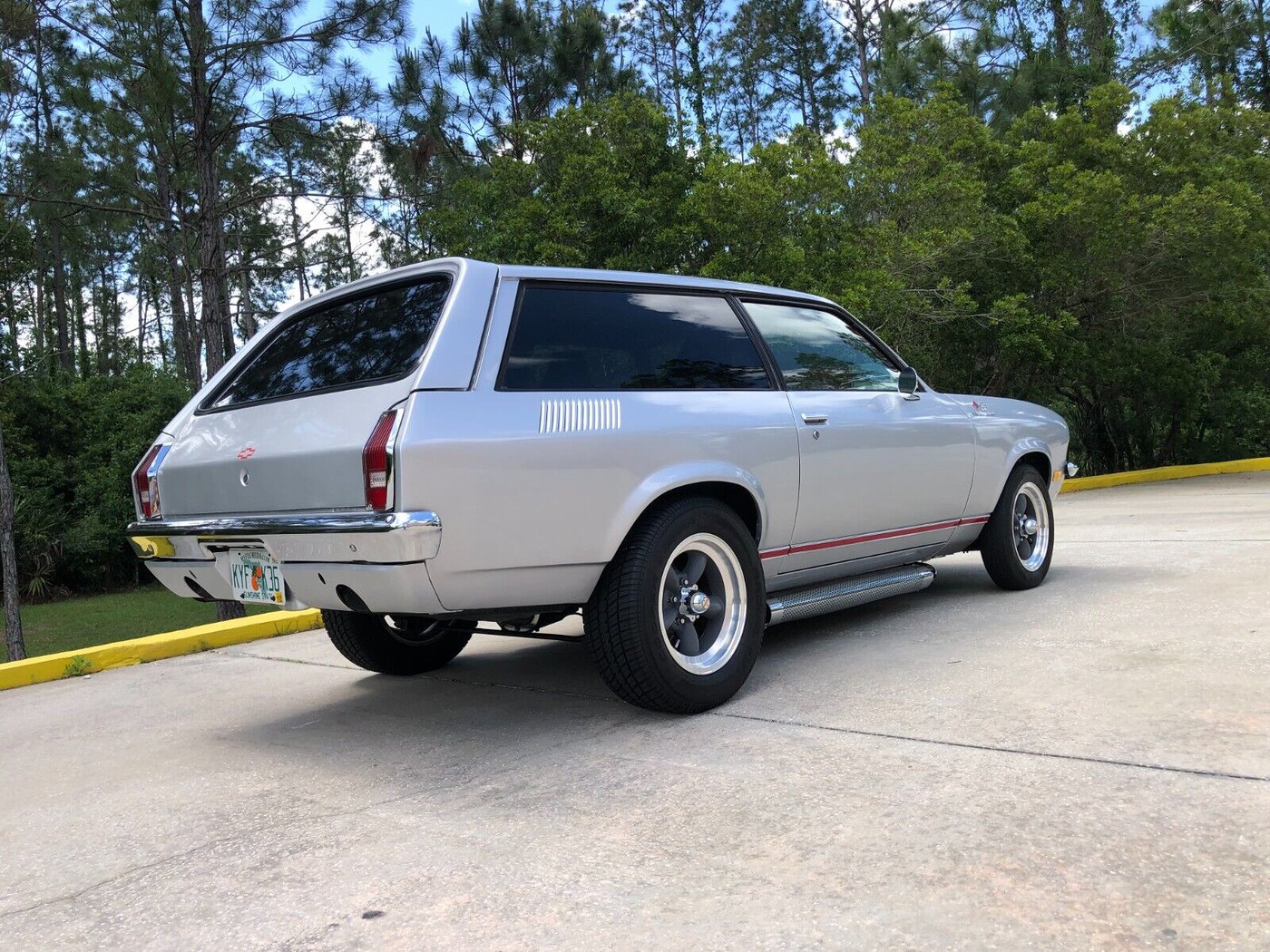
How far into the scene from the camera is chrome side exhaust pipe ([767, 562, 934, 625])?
→ 14.5 feet

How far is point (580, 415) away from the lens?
12.2 ft

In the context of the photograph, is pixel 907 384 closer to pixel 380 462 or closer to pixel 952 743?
pixel 952 743

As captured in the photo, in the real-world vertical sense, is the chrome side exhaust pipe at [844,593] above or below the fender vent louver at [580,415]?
below

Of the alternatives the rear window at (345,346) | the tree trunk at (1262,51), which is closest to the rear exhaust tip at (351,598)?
the rear window at (345,346)

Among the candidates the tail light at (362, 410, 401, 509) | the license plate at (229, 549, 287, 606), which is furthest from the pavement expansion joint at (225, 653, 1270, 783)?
the tail light at (362, 410, 401, 509)

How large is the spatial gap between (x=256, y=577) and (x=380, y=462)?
856 millimetres

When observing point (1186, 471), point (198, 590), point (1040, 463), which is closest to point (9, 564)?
point (198, 590)

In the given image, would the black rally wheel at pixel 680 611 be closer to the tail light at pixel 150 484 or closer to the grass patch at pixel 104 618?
the tail light at pixel 150 484

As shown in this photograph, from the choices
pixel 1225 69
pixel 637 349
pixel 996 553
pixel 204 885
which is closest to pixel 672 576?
pixel 637 349

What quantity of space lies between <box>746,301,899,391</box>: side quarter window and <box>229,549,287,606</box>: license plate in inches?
89.8

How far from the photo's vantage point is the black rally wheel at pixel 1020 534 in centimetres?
589

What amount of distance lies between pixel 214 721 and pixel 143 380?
24559mm

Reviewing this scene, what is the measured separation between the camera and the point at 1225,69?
97.2ft

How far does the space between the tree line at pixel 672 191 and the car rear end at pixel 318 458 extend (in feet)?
30.2
